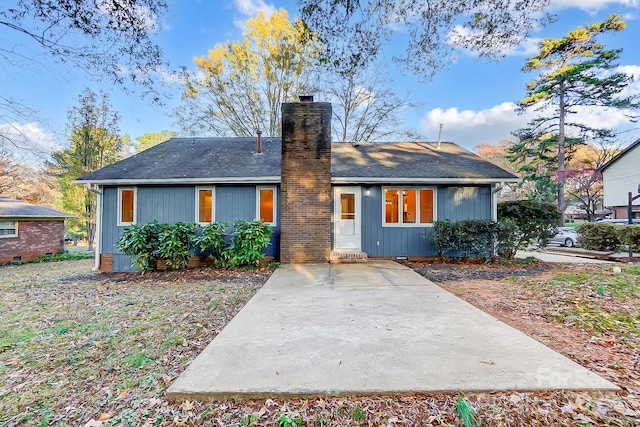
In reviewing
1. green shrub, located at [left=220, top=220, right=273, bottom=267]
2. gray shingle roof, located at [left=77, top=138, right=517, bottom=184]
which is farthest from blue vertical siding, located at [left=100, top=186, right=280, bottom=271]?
green shrub, located at [left=220, top=220, right=273, bottom=267]

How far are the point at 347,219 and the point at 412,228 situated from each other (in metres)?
2.03

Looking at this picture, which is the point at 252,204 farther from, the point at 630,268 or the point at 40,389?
the point at 630,268

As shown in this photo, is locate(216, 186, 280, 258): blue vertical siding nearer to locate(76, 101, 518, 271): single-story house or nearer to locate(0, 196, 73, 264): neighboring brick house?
locate(76, 101, 518, 271): single-story house

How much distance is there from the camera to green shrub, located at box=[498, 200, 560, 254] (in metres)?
8.30

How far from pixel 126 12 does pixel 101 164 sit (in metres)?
18.0

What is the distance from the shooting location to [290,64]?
18.6 metres

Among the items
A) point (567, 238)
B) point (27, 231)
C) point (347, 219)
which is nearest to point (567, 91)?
point (567, 238)

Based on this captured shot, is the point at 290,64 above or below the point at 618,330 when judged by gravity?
above

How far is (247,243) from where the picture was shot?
306 inches

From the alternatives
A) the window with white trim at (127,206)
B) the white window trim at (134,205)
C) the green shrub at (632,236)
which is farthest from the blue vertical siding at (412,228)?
the window with white trim at (127,206)

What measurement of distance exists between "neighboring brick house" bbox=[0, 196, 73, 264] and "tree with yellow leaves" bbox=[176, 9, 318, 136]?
8924mm

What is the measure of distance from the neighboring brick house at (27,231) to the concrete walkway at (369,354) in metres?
16.0

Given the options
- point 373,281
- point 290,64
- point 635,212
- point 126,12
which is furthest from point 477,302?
point 635,212

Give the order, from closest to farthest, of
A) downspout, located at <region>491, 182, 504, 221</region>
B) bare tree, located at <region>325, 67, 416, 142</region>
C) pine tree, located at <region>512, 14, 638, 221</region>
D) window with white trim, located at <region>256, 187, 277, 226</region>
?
downspout, located at <region>491, 182, 504, 221</region>, window with white trim, located at <region>256, 187, 277, 226</region>, pine tree, located at <region>512, 14, 638, 221</region>, bare tree, located at <region>325, 67, 416, 142</region>
